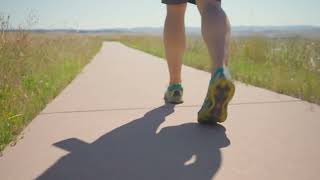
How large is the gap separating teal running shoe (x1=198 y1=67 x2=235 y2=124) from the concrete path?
120 millimetres

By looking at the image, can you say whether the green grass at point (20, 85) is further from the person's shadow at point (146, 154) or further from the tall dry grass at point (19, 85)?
the person's shadow at point (146, 154)

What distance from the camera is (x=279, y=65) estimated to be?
7.21 m

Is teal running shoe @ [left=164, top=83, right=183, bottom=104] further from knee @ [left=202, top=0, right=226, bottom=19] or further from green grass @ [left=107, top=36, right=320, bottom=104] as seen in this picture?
green grass @ [left=107, top=36, right=320, bottom=104]

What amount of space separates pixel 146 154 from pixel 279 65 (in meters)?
5.41

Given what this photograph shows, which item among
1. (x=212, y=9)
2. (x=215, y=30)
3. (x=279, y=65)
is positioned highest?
(x=212, y=9)

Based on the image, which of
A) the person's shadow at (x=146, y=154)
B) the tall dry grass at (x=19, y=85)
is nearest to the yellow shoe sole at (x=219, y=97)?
the person's shadow at (x=146, y=154)

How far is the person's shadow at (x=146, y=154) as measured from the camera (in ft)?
6.26

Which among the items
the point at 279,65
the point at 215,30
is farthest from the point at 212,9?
the point at 279,65

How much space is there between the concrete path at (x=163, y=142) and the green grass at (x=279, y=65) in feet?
1.88

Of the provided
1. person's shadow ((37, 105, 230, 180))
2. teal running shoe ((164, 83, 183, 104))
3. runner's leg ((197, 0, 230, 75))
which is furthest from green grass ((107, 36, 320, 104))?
person's shadow ((37, 105, 230, 180))

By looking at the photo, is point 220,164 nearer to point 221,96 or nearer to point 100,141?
point 221,96

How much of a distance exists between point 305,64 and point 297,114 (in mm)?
3720

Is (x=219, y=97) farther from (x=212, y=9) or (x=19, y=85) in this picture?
(x=19, y=85)

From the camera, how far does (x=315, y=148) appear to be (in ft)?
7.46
